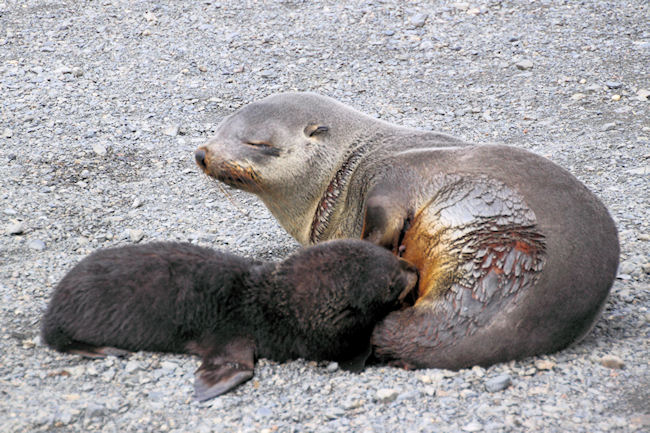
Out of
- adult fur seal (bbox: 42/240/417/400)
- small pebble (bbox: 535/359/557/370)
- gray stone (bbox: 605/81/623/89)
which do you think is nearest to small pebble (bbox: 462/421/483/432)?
small pebble (bbox: 535/359/557/370)

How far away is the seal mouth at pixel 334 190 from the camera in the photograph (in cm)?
548

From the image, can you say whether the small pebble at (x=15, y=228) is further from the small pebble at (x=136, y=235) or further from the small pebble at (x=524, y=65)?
the small pebble at (x=524, y=65)

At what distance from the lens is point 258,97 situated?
905 centimetres

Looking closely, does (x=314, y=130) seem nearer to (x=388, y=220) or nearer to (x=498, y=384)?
(x=388, y=220)

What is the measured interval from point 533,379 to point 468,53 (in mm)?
6627

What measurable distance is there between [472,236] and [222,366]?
164 cm

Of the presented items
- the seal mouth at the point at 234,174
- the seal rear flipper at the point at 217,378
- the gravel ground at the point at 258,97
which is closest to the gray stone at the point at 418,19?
the gravel ground at the point at 258,97

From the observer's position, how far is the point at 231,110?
A: 8812 millimetres

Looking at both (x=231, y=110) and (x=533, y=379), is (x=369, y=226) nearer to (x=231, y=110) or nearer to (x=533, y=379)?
→ (x=533, y=379)

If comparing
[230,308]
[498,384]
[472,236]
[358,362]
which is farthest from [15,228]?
[498,384]

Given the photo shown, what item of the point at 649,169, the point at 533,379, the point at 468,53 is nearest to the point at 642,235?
the point at 649,169

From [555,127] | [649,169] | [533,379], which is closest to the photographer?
[533,379]

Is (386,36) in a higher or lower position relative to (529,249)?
higher

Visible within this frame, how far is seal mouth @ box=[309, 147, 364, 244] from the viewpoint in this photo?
5.48m
